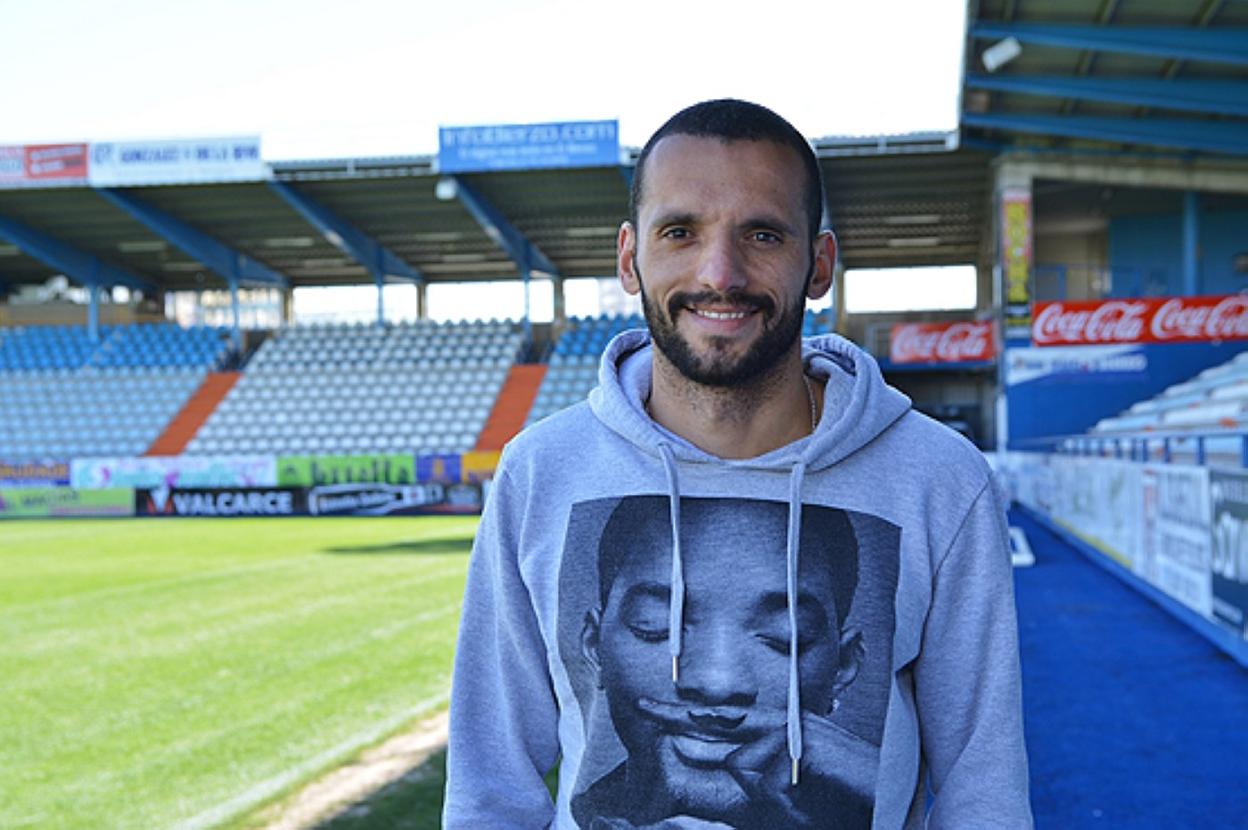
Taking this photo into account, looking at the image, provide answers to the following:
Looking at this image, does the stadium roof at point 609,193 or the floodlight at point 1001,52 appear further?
the floodlight at point 1001,52

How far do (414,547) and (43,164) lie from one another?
1807cm

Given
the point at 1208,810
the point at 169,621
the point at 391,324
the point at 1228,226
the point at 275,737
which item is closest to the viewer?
the point at 1208,810

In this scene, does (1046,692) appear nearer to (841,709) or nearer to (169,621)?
(841,709)

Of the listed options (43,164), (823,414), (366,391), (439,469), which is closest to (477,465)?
(439,469)

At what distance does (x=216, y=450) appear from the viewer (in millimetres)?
28359

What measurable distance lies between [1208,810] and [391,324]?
31.2 metres

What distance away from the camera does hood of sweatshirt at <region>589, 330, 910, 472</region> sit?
1.72m

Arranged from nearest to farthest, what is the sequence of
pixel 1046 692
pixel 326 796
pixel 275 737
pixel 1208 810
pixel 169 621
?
pixel 1208 810 < pixel 326 796 < pixel 275 737 < pixel 1046 692 < pixel 169 621

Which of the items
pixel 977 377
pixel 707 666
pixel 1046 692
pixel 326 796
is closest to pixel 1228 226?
pixel 977 377

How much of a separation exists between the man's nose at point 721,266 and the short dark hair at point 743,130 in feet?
0.45

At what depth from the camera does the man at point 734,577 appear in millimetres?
1664

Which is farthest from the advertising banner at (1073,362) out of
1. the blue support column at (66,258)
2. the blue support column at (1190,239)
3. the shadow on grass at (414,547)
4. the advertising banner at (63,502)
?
the blue support column at (66,258)

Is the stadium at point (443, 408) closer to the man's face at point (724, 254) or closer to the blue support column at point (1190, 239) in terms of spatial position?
the blue support column at point (1190, 239)

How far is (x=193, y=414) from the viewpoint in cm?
3055
